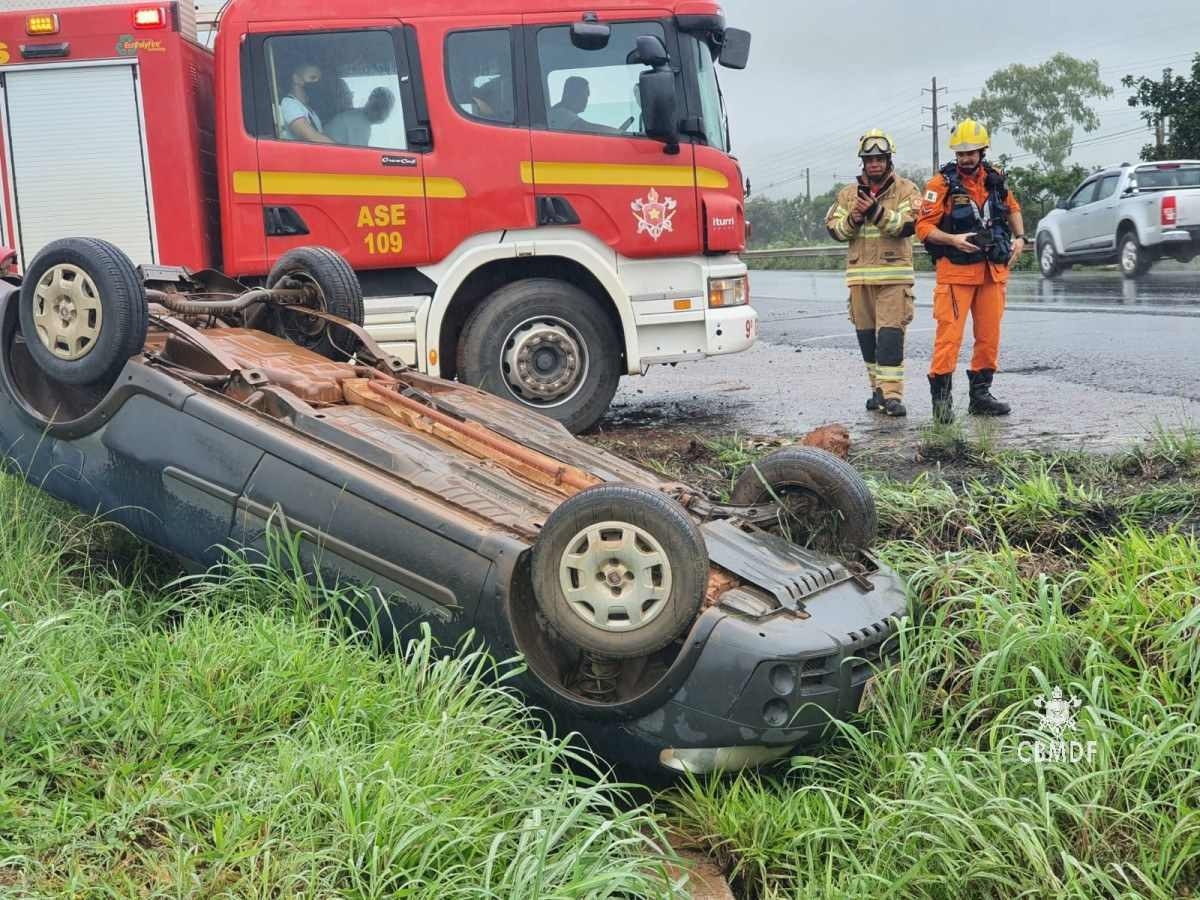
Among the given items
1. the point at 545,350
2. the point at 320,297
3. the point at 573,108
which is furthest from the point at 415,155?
the point at 320,297

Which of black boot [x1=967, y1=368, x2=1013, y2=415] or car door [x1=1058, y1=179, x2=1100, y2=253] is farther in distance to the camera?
car door [x1=1058, y1=179, x2=1100, y2=253]

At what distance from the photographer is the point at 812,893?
3.06m

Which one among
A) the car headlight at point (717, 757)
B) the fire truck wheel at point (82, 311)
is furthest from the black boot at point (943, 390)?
the fire truck wheel at point (82, 311)

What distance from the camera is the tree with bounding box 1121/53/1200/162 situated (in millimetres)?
23344

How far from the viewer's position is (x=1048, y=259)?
20.6 m

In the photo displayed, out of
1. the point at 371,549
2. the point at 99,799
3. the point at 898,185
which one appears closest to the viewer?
the point at 99,799

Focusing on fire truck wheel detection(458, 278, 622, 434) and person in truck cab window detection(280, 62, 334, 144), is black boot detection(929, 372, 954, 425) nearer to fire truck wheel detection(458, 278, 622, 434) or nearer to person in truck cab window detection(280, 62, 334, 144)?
fire truck wheel detection(458, 278, 622, 434)

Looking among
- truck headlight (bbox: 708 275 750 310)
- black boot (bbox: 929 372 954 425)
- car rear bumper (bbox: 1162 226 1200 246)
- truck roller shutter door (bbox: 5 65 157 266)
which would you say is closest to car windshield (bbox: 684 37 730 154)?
truck headlight (bbox: 708 275 750 310)

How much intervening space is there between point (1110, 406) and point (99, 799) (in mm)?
6095

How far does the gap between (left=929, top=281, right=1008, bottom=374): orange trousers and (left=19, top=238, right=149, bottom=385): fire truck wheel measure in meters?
4.66

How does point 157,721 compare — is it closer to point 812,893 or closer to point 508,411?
point 812,893

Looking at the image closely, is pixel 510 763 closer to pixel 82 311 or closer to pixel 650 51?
pixel 82 311

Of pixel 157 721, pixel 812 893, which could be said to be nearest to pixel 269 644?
pixel 157 721

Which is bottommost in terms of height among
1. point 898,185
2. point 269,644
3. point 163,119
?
point 269,644
